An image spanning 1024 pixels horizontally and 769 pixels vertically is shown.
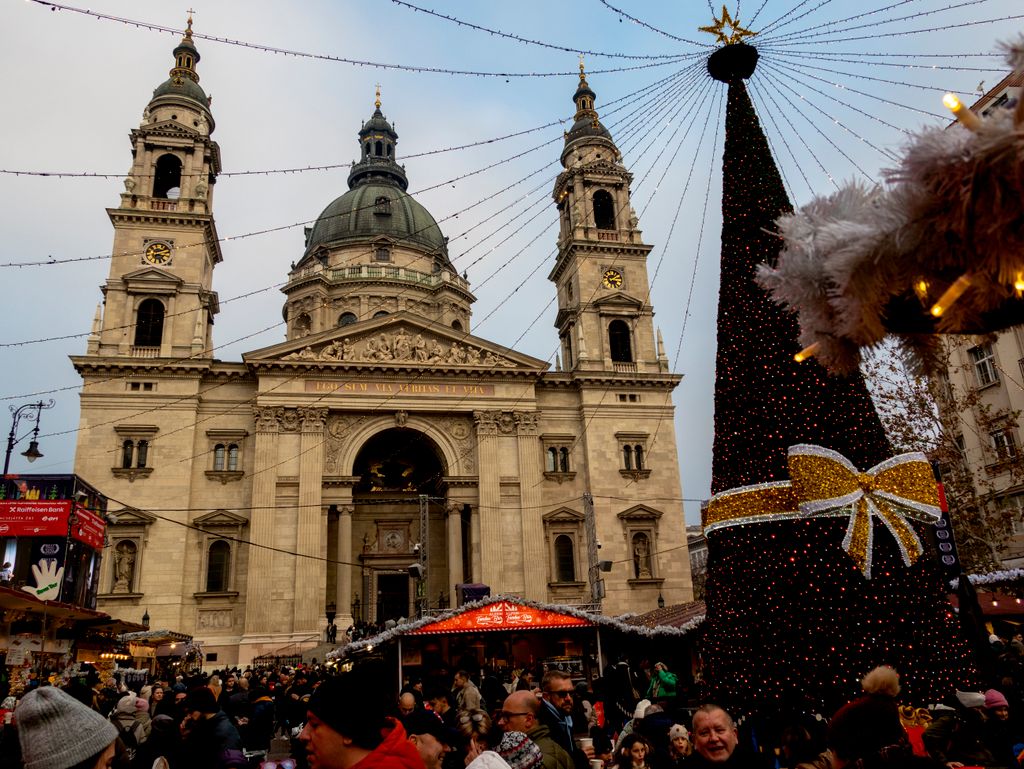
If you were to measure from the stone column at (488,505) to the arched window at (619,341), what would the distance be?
8.26m

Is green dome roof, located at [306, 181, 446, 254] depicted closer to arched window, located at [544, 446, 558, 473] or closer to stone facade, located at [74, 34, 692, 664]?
stone facade, located at [74, 34, 692, 664]

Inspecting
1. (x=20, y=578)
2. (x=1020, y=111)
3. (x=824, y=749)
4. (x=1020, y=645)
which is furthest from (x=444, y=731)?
(x=20, y=578)

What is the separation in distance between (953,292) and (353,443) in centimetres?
3677

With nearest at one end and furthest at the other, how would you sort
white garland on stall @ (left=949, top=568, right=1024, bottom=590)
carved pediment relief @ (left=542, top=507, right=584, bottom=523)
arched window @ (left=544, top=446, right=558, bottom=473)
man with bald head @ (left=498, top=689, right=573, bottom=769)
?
man with bald head @ (left=498, top=689, right=573, bottom=769)
white garland on stall @ (left=949, top=568, right=1024, bottom=590)
carved pediment relief @ (left=542, top=507, right=584, bottom=523)
arched window @ (left=544, top=446, right=558, bottom=473)

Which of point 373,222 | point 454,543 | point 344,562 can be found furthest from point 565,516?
point 373,222

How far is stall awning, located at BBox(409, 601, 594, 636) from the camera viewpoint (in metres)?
22.5

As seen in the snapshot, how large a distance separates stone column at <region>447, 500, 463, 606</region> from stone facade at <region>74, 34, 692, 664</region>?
15 cm

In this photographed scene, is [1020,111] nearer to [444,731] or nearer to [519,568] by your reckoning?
[444,731]

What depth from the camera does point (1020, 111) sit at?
2.27m

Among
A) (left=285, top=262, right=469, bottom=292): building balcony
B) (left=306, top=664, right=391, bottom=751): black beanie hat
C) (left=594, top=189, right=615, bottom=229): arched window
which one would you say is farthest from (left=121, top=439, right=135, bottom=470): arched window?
(left=306, top=664, right=391, bottom=751): black beanie hat

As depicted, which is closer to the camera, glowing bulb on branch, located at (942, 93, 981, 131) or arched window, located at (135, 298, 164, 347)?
glowing bulb on branch, located at (942, 93, 981, 131)

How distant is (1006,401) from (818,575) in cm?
2882

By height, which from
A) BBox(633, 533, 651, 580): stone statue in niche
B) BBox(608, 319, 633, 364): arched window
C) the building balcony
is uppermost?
the building balcony

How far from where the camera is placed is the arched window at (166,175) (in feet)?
135
